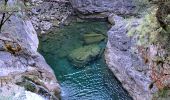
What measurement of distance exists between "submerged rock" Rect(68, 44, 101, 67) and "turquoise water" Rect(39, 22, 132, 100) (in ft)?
1.16

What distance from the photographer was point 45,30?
29.1 metres

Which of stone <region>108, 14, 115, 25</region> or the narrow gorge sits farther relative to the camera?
stone <region>108, 14, 115, 25</region>

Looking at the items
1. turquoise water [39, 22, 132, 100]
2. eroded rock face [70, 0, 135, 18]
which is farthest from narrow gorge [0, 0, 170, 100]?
eroded rock face [70, 0, 135, 18]

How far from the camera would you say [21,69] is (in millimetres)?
19266

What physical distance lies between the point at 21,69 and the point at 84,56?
570cm

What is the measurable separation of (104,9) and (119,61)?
35.6 ft

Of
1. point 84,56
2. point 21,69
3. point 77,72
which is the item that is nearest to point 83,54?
point 84,56

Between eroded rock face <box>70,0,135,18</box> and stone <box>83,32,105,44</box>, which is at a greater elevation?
eroded rock face <box>70,0,135,18</box>

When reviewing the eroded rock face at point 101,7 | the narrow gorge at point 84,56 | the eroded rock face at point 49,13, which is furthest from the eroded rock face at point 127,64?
the eroded rock face at point 49,13

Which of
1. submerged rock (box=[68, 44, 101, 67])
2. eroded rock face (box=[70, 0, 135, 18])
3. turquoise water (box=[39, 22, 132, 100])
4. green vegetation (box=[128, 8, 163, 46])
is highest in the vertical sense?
green vegetation (box=[128, 8, 163, 46])

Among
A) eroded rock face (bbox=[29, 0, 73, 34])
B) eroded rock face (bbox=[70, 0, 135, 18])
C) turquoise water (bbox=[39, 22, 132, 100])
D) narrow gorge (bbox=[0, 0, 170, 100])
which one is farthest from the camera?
eroded rock face (bbox=[70, 0, 135, 18])

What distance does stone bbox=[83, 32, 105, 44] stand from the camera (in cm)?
2653

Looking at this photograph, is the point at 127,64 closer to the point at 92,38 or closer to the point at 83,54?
the point at 83,54

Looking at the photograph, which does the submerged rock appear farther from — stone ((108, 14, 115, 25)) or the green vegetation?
the green vegetation
